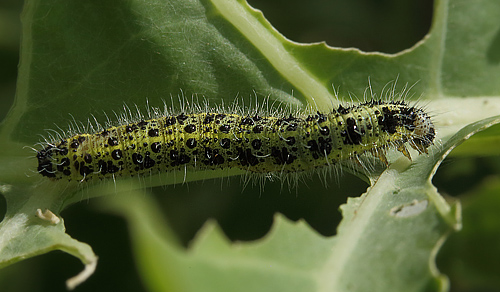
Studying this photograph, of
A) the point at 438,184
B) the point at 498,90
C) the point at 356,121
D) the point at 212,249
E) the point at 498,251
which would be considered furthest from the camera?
the point at 438,184

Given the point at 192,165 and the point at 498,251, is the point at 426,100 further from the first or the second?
the point at 192,165

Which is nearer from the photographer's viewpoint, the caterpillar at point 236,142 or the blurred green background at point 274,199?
the caterpillar at point 236,142

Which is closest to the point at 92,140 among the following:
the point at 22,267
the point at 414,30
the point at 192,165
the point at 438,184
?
the point at 192,165

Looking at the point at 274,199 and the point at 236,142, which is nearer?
the point at 236,142

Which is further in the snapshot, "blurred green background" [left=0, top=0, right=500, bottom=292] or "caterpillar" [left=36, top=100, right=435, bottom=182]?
"blurred green background" [left=0, top=0, right=500, bottom=292]
